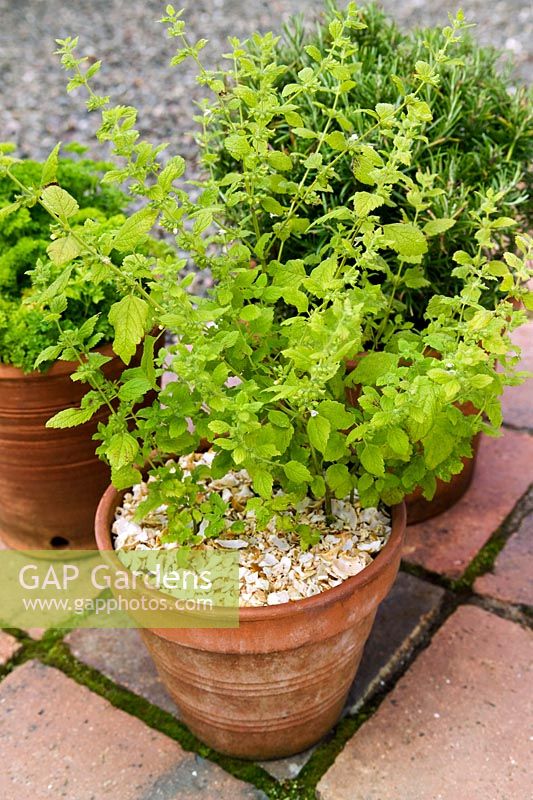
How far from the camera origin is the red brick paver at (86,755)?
1.72 m

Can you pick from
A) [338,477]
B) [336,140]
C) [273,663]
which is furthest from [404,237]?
[273,663]

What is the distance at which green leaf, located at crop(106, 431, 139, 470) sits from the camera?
1.45m

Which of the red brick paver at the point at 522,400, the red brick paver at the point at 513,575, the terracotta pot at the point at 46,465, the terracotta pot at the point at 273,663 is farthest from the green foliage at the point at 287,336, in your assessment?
the red brick paver at the point at 522,400

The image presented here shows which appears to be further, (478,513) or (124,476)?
(478,513)

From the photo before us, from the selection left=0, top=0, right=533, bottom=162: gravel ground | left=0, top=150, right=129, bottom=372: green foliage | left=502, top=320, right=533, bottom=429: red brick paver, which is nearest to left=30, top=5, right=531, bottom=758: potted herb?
left=0, top=150, right=129, bottom=372: green foliage

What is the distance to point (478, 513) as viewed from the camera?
242 cm

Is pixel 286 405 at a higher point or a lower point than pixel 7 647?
higher

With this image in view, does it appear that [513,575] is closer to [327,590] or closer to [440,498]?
[440,498]

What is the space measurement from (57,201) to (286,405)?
602mm

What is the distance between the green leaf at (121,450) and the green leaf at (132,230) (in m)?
0.35

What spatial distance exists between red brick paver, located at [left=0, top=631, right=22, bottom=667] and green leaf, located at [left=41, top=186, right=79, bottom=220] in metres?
1.23

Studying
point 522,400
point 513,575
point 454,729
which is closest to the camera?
point 454,729

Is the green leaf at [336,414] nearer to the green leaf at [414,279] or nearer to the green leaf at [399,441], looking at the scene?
the green leaf at [399,441]

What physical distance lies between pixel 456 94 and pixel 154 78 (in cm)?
395
